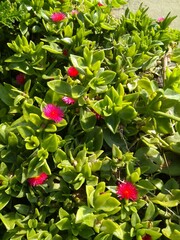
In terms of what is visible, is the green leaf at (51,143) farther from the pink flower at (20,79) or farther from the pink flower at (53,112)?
the pink flower at (20,79)

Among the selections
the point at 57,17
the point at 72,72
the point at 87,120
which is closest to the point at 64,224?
the point at 87,120

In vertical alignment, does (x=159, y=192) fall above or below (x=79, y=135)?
below

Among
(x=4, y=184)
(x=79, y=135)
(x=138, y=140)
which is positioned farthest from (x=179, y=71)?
(x=4, y=184)

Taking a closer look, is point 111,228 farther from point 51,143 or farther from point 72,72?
point 72,72

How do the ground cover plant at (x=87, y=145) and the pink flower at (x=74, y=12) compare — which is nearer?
the ground cover plant at (x=87, y=145)

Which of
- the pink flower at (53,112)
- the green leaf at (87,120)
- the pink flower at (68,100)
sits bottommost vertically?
the green leaf at (87,120)

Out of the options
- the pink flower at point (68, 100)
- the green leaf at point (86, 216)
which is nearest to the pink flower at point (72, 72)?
the pink flower at point (68, 100)

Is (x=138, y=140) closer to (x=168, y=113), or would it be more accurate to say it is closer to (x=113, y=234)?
(x=168, y=113)
